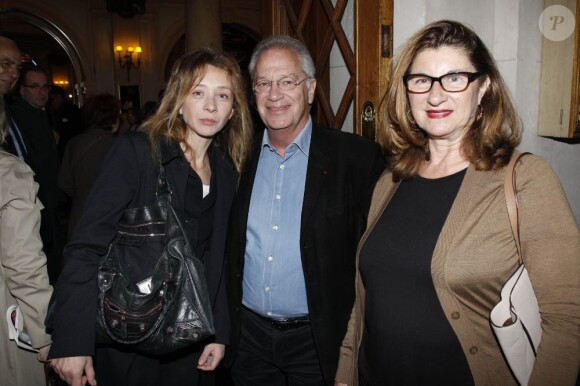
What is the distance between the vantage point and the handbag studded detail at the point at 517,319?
3.89ft

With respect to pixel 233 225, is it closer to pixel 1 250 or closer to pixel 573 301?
pixel 1 250

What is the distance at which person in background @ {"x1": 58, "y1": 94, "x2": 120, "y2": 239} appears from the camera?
3980 mm

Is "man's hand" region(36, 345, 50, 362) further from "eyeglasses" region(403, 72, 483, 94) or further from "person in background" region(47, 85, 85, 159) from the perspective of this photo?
"person in background" region(47, 85, 85, 159)

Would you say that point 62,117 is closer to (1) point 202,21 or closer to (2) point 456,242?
(1) point 202,21

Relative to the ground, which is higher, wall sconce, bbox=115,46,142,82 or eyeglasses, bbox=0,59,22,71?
wall sconce, bbox=115,46,142,82

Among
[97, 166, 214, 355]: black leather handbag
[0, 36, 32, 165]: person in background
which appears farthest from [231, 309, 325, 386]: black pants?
[0, 36, 32, 165]: person in background

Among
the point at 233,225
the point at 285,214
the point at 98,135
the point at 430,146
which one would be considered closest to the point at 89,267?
the point at 233,225

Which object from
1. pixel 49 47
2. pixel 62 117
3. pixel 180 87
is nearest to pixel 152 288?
pixel 180 87

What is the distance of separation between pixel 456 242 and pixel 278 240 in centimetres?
86

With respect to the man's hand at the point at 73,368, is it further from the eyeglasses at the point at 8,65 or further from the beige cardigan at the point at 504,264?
the eyeglasses at the point at 8,65

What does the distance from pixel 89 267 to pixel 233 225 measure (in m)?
0.65

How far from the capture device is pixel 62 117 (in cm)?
646

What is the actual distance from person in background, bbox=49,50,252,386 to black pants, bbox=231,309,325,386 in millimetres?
130

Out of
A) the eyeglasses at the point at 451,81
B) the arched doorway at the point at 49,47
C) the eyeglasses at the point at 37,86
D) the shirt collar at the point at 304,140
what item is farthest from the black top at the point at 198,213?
the arched doorway at the point at 49,47
